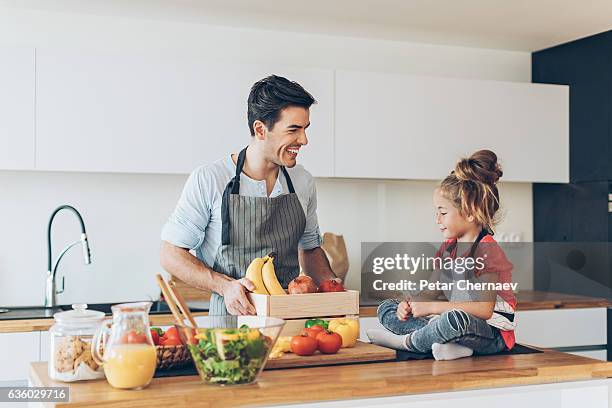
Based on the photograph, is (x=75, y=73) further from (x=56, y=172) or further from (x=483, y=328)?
(x=483, y=328)

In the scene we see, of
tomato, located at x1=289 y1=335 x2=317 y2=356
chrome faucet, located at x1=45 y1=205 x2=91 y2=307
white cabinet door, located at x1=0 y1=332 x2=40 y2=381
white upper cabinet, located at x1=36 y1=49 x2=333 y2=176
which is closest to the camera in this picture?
tomato, located at x1=289 y1=335 x2=317 y2=356

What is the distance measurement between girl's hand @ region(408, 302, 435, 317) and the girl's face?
0.85 ft

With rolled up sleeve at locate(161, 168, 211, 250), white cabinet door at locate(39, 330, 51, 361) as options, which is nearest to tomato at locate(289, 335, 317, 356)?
rolled up sleeve at locate(161, 168, 211, 250)

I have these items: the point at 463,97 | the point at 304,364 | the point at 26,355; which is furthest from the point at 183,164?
the point at 304,364

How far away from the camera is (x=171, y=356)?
6.95ft

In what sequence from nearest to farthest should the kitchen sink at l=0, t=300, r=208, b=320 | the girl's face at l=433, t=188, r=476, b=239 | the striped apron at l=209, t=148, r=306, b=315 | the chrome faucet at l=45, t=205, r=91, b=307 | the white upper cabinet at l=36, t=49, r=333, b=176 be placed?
the girl's face at l=433, t=188, r=476, b=239 → the striped apron at l=209, t=148, r=306, b=315 → the kitchen sink at l=0, t=300, r=208, b=320 → the white upper cabinet at l=36, t=49, r=333, b=176 → the chrome faucet at l=45, t=205, r=91, b=307

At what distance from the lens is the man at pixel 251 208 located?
2.77m

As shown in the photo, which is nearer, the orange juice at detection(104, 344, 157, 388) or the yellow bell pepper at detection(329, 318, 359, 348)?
the orange juice at detection(104, 344, 157, 388)

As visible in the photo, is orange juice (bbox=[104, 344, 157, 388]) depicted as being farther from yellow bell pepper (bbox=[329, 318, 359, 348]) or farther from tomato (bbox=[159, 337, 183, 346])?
yellow bell pepper (bbox=[329, 318, 359, 348])

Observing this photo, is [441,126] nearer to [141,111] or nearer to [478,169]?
[141,111]

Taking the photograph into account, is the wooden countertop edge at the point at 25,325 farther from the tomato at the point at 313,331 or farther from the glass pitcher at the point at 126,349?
the glass pitcher at the point at 126,349

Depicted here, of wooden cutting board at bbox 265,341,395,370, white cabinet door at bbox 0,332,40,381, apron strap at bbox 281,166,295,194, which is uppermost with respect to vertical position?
apron strap at bbox 281,166,295,194

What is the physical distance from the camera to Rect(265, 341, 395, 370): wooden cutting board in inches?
86.7

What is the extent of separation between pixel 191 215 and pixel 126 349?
1022 mm
